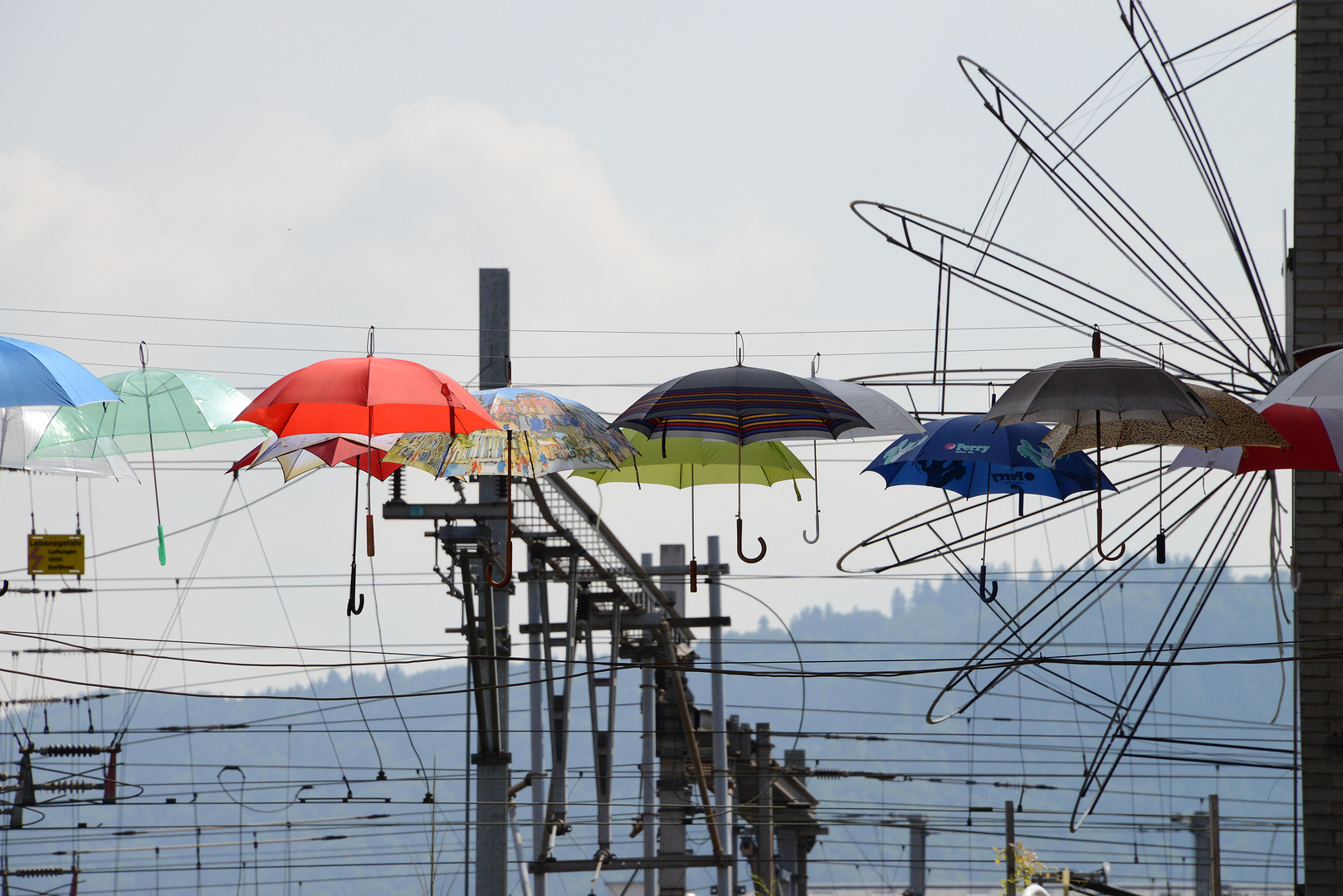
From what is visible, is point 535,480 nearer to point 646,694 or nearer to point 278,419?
point 646,694

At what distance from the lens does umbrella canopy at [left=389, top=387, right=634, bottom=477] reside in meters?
10.4

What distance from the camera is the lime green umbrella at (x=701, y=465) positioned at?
37.8 feet

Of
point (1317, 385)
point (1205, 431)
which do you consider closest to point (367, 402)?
point (1205, 431)

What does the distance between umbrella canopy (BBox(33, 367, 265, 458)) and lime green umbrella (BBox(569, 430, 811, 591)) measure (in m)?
3.17

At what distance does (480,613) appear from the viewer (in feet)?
59.0

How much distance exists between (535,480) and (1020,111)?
442 inches

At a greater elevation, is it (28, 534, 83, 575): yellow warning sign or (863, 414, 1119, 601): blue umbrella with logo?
(863, 414, 1119, 601): blue umbrella with logo

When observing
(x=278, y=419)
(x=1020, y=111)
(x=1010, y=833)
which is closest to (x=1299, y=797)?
(x=1020, y=111)

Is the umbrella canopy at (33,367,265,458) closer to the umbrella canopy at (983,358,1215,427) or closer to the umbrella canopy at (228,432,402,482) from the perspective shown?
the umbrella canopy at (228,432,402,482)

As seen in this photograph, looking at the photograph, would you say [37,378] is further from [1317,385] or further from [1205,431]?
[1317,385]

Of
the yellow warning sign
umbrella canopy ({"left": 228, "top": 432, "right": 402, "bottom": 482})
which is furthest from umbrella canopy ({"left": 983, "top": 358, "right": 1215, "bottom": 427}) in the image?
the yellow warning sign

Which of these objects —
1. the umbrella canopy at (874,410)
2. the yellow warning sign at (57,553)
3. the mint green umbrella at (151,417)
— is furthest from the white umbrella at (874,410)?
the yellow warning sign at (57,553)

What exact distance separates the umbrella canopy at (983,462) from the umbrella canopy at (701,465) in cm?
80

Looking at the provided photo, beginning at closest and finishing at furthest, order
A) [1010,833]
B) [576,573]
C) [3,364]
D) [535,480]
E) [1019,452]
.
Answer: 1. [3,364]
2. [1019,452]
3. [535,480]
4. [576,573]
5. [1010,833]
